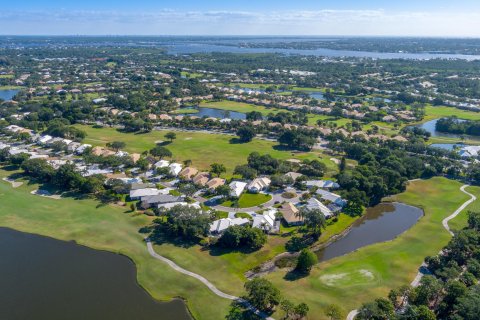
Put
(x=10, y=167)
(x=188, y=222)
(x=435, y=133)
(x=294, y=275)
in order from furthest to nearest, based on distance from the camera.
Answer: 1. (x=435, y=133)
2. (x=10, y=167)
3. (x=188, y=222)
4. (x=294, y=275)

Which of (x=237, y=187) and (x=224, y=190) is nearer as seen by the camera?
(x=224, y=190)

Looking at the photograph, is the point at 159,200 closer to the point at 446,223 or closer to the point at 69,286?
the point at 69,286

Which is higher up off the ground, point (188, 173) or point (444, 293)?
point (188, 173)

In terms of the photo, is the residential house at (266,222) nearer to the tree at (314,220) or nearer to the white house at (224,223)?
the white house at (224,223)

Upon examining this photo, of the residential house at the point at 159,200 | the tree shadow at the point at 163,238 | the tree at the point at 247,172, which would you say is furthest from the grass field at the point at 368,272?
the tree at the point at 247,172

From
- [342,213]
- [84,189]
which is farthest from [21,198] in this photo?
[342,213]

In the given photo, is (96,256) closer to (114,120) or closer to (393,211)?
(393,211)

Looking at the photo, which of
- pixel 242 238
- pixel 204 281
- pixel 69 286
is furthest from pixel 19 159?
pixel 204 281

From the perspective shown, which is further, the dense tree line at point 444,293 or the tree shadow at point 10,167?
the tree shadow at point 10,167
